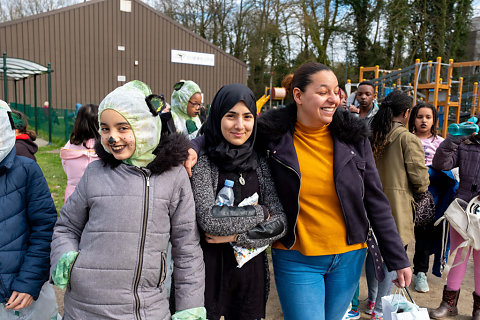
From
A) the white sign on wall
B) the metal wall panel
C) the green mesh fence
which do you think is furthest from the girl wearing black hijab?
the white sign on wall

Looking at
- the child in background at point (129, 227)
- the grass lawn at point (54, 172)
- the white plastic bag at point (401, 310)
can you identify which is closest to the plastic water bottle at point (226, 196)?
the child in background at point (129, 227)

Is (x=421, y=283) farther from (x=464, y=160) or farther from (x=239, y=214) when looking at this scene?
(x=239, y=214)

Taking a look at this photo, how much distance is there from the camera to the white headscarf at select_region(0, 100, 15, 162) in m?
1.98

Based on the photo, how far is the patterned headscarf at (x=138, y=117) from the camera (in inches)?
68.6

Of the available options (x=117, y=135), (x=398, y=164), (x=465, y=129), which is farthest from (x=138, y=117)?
(x=465, y=129)

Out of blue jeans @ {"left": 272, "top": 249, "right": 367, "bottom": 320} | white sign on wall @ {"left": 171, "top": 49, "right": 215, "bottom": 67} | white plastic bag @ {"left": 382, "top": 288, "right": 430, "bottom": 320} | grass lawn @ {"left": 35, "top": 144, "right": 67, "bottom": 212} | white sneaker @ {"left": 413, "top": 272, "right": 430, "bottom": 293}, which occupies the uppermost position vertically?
white sign on wall @ {"left": 171, "top": 49, "right": 215, "bottom": 67}

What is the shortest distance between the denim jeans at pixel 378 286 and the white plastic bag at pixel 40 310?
90.2 inches

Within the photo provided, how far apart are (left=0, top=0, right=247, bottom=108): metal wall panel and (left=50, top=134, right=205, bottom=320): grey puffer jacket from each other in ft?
74.4

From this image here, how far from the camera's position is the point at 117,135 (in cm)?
174

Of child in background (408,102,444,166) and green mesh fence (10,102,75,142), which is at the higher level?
child in background (408,102,444,166)

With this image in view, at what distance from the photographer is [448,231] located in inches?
142

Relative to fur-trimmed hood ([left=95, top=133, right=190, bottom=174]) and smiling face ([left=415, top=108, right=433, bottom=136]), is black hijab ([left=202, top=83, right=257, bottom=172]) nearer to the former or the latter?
fur-trimmed hood ([left=95, top=133, right=190, bottom=174])

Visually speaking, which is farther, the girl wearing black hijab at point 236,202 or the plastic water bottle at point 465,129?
the plastic water bottle at point 465,129

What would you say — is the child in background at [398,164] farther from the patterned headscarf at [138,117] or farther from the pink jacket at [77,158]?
the pink jacket at [77,158]
